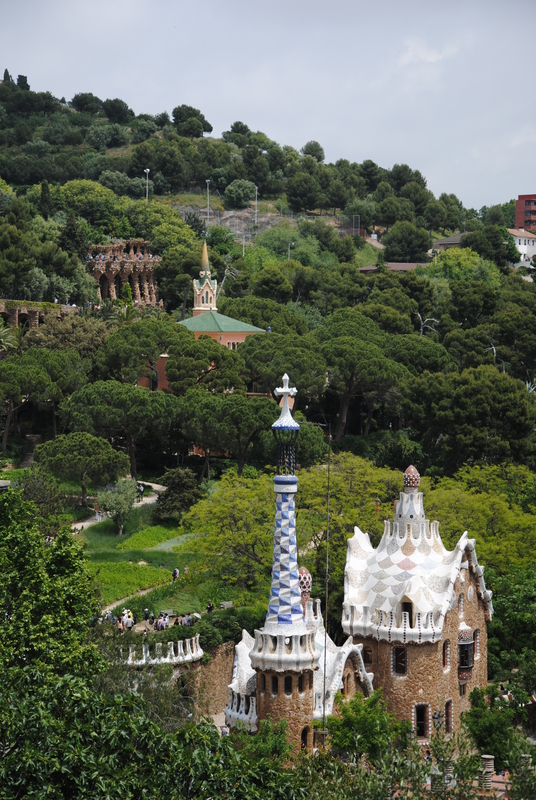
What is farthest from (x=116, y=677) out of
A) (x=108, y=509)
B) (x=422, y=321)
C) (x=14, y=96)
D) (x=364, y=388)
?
(x=14, y=96)

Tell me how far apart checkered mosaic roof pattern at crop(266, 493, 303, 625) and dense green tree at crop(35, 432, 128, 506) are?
1017 inches

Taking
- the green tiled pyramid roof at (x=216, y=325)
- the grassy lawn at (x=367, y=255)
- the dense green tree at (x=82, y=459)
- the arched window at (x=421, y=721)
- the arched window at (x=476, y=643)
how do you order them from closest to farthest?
the arched window at (x=421, y=721), the arched window at (x=476, y=643), the dense green tree at (x=82, y=459), the green tiled pyramid roof at (x=216, y=325), the grassy lawn at (x=367, y=255)

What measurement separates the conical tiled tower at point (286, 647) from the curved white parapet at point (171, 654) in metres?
5.78

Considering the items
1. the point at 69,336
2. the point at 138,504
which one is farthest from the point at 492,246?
the point at 138,504

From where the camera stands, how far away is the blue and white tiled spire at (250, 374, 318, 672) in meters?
36.6

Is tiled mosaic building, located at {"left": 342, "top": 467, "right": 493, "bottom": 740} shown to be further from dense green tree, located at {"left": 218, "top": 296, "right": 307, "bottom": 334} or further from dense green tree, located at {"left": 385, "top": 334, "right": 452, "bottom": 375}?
dense green tree, located at {"left": 218, "top": 296, "right": 307, "bottom": 334}

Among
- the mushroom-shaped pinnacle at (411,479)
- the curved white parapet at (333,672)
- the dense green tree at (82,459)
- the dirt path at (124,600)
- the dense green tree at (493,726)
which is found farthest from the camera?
the dense green tree at (82,459)

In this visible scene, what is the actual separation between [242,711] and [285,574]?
150 inches

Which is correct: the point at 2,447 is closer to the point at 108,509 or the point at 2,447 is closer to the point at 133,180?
the point at 108,509

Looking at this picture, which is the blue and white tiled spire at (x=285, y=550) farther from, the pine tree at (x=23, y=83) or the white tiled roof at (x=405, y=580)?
the pine tree at (x=23, y=83)

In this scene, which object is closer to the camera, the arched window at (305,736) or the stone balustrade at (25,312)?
the arched window at (305,736)

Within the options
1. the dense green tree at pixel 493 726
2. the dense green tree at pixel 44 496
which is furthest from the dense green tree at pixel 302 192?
the dense green tree at pixel 493 726

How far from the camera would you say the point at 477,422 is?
227 feet

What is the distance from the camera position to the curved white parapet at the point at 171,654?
1640 inches
